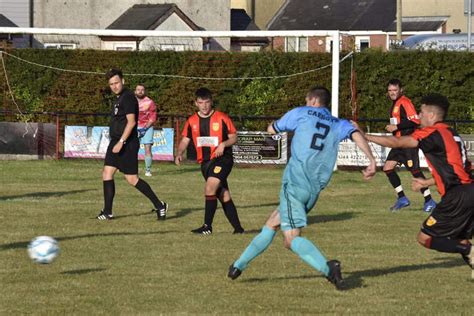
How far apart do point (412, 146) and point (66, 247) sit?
15.6 feet

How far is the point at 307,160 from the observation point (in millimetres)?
10070

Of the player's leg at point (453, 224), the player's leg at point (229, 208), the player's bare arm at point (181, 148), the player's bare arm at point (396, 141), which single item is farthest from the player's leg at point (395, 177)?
the player's bare arm at point (396, 141)

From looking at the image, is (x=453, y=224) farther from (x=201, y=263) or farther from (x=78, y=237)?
(x=78, y=237)

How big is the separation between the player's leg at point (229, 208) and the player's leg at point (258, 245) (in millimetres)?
3874

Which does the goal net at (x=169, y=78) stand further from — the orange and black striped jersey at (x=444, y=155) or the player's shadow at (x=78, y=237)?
the orange and black striped jersey at (x=444, y=155)

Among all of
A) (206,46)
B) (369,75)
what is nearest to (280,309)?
(369,75)

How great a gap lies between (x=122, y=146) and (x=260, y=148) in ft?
37.9

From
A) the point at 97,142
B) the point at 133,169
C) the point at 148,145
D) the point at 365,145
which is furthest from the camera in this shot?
the point at 97,142

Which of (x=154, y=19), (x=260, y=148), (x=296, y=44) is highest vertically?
(x=154, y=19)

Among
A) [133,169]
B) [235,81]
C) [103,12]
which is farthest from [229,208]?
[103,12]

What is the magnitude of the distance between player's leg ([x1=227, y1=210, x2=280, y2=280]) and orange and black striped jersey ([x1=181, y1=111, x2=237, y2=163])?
409 centimetres

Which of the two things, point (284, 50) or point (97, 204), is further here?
point (284, 50)

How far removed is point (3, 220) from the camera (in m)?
15.6

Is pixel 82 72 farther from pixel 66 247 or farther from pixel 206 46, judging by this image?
pixel 66 247
